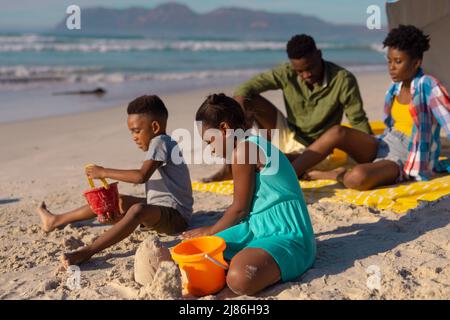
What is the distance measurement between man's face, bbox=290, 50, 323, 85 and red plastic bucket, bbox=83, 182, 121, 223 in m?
1.94

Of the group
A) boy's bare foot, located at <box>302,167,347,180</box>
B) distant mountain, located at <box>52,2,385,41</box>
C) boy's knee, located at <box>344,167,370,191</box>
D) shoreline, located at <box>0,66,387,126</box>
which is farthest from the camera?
distant mountain, located at <box>52,2,385,41</box>

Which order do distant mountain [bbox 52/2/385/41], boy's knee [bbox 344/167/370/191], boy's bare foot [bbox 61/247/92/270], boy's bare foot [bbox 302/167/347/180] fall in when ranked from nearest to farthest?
boy's bare foot [bbox 61/247/92/270] < boy's knee [bbox 344/167/370/191] < boy's bare foot [bbox 302/167/347/180] < distant mountain [bbox 52/2/385/41]

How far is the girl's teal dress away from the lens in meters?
2.96

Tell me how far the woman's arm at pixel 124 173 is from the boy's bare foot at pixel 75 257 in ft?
1.54

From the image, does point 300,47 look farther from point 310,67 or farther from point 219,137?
point 219,137

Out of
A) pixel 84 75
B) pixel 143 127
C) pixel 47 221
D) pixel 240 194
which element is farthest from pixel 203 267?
pixel 84 75

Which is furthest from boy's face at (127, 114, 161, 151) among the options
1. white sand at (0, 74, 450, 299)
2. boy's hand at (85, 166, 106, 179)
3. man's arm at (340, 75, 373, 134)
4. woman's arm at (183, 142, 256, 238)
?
man's arm at (340, 75, 373, 134)

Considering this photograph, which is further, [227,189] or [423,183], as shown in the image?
[227,189]

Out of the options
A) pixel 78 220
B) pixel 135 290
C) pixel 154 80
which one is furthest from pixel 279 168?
pixel 154 80

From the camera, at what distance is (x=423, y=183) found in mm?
4363

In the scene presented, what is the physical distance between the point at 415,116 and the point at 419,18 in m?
1.67

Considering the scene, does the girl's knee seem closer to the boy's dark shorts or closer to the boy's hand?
the boy's dark shorts

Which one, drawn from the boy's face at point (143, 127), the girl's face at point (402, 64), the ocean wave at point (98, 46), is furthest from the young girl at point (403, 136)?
the ocean wave at point (98, 46)
